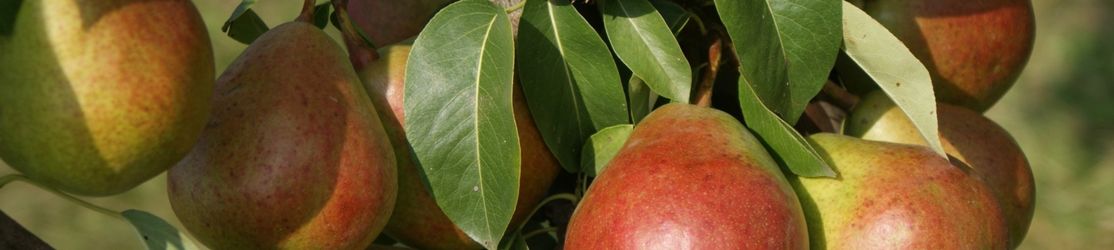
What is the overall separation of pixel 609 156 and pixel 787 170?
172mm

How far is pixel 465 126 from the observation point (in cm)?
122

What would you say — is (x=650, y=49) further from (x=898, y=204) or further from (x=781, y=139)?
(x=898, y=204)

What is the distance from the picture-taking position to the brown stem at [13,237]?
1.07m

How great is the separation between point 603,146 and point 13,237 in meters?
0.54

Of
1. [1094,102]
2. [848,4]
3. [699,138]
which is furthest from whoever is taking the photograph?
[1094,102]

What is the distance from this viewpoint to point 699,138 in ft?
4.08

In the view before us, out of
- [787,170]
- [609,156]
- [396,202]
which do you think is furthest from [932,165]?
[396,202]

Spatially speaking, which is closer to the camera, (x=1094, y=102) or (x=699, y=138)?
(x=699, y=138)

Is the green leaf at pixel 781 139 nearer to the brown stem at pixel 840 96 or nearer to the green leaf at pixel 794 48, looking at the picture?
the green leaf at pixel 794 48

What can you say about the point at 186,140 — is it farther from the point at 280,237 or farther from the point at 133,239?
the point at 133,239

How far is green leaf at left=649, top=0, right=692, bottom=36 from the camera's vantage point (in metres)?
1.34

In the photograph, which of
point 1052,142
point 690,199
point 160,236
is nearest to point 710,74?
point 690,199

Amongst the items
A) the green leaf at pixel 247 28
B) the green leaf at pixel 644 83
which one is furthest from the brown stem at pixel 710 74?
the green leaf at pixel 247 28

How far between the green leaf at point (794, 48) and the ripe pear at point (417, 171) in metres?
0.22
